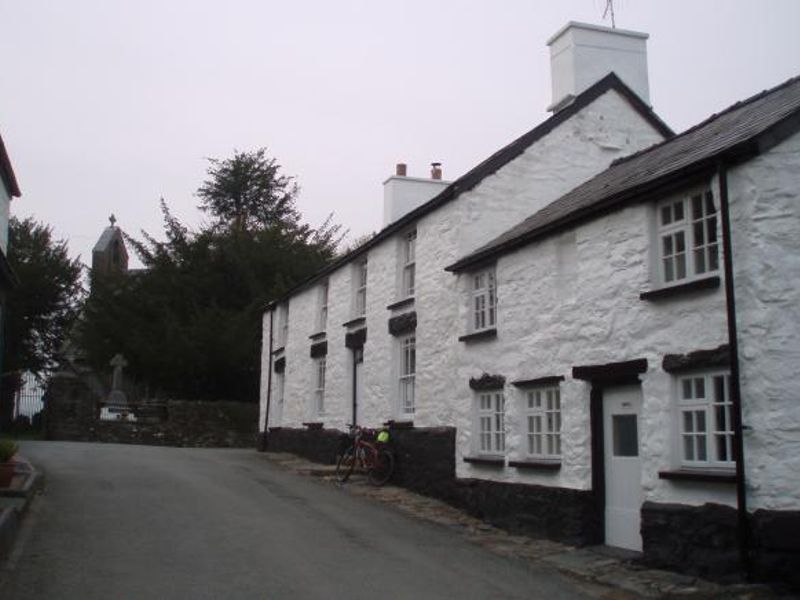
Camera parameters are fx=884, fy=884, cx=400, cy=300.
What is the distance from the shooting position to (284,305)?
28.3 meters

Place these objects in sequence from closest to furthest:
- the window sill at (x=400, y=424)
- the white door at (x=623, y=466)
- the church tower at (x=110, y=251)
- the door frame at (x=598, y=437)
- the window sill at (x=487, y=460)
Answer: the white door at (x=623, y=466), the door frame at (x=598, y=437), the window sill at (x=487, y=460), the window sill at (x=400, y=424), the church tower at (x=110, y=251)

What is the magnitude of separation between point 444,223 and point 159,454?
11.6 m

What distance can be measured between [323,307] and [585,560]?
14.5 metres

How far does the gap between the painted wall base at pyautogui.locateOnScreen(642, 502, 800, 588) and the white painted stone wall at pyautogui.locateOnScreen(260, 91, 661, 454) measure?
212 inches

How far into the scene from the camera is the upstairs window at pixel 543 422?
12867mm

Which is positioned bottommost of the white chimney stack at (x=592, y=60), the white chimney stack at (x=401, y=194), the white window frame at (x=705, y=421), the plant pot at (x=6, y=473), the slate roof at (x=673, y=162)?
the plant pot at (x=6, y=473)

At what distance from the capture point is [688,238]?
10602 millimetres

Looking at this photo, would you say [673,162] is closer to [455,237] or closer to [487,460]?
[455,237]

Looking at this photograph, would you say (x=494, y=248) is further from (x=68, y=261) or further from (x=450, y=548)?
(x=68, y=261)

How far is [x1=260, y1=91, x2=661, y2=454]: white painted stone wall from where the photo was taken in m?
16.1

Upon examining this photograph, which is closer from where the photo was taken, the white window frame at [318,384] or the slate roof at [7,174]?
the slate roof at [7,174]

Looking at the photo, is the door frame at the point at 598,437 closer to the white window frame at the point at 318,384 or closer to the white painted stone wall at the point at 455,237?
the white painted stone wall at the point at 455,237

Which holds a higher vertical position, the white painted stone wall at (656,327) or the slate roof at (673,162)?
the slate roof at (673,162)

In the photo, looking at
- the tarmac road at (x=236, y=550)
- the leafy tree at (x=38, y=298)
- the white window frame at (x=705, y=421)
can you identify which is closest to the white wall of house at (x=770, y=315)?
the white window frame at (x=705, y=421)
